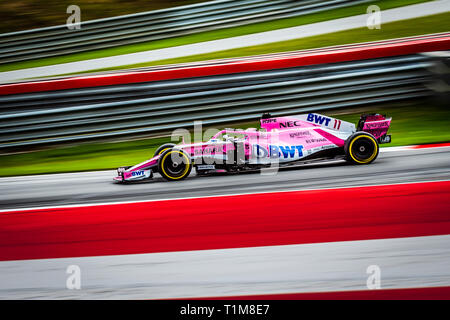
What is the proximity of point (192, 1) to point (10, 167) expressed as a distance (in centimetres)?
717

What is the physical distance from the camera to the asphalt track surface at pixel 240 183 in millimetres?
4969

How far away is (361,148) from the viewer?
5.52 meters

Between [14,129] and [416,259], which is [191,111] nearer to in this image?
[14,129]

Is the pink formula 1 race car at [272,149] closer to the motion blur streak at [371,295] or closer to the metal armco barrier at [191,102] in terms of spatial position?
the metal armco barrier at [191,102]

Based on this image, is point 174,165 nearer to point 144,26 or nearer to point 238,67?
point 238,67

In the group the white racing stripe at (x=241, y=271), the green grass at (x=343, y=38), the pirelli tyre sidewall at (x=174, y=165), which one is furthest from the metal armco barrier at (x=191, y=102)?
the white racing stripe at (x=241, y=271)

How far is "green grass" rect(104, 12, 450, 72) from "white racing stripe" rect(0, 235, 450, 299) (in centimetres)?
673

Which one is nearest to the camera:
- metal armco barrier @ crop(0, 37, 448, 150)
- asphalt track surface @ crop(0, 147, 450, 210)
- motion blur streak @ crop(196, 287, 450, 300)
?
motion blur streak @ crop(196, 287, 450, 300)

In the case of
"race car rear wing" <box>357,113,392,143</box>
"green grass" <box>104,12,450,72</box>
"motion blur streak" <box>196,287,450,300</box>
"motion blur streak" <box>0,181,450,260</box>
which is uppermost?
"green grass" <box>104,12,450,72</box>

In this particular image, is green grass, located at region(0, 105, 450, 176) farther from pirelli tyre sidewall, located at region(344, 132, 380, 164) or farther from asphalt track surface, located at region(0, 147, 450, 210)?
pirelli tyre sidewall, located at region(344, 132, 380, 164)

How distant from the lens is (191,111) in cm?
747

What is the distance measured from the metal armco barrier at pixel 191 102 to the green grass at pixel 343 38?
2337 millimetres

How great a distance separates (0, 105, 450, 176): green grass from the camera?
6.67 m

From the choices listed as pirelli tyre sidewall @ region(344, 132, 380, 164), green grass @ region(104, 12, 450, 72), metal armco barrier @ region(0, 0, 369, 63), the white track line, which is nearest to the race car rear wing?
pirelli tyre sidewall @ region(344, 132, 380, 164)
